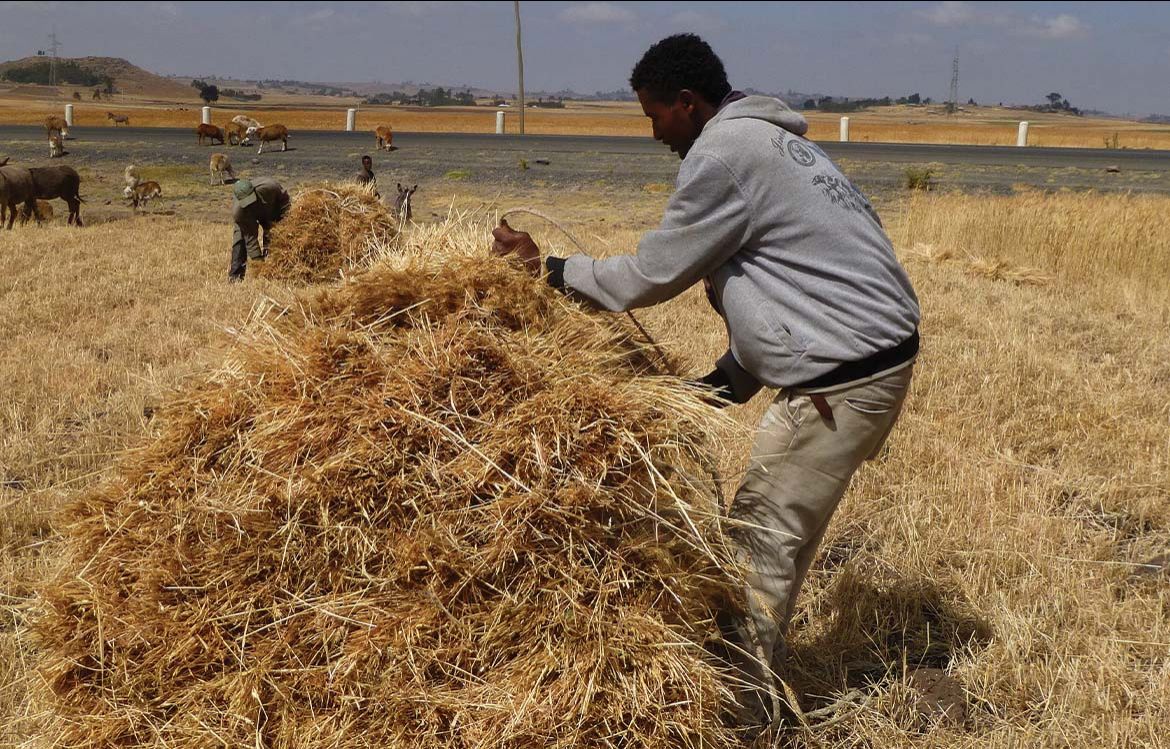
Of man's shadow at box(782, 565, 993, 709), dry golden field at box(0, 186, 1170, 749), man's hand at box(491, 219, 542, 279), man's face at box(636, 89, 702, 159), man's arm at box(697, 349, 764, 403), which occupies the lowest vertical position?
man's shadow at box(782, 565, 993, 709)

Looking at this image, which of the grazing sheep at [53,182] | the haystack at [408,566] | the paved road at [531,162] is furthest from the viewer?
the paved road at [531,162]

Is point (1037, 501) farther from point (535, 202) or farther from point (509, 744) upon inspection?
point (535, 202)

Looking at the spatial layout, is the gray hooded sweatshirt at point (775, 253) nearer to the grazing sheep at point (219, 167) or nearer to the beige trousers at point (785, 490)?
the beige trousers at point (785, 490)

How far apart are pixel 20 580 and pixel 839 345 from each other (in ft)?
12.2

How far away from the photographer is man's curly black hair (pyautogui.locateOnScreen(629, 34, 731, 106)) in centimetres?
304

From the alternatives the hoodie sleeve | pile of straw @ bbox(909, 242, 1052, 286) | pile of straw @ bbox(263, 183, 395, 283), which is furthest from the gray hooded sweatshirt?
pile of straw @ bbox(909, 242, 1052, 286)

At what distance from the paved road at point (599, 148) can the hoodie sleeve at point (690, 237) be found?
31.6m

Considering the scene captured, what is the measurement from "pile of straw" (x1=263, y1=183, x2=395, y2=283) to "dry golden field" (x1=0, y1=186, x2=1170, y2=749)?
2.41 ft

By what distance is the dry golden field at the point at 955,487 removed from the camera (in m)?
3.72

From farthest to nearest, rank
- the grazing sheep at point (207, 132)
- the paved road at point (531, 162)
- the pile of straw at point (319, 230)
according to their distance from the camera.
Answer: the grazing sheep at point (207, 132) < the paved road at point (531, 162) < the pile of straw at point (319, 230)

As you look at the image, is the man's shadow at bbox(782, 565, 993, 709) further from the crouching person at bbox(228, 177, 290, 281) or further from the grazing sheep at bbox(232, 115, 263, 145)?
the grazing sheep at bbox(232, 115, 263, 145)

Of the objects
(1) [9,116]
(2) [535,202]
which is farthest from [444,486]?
(1) [9,116]

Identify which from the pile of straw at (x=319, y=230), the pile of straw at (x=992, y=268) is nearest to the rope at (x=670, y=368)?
the pile of straw at (x=319, y=230)

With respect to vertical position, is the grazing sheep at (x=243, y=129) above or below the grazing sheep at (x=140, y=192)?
above
